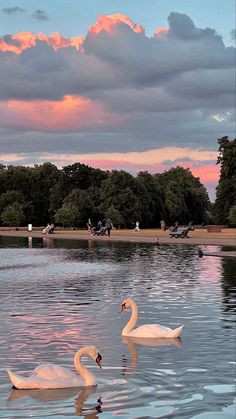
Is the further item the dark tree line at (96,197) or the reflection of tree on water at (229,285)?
the dark tree line at (96,197)

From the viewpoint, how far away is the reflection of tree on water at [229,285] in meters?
20.8

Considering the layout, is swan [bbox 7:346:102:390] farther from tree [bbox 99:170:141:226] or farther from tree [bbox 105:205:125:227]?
tree [bbox 99:170:141:226]

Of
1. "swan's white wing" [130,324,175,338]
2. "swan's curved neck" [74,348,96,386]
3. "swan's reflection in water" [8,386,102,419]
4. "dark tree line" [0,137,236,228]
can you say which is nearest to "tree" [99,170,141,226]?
"dark tree line" [0,137,236,228]

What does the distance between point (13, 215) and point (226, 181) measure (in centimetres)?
3567

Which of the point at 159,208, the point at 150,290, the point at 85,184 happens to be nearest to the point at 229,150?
the point at 159,208

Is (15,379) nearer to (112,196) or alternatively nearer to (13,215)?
(112,196)

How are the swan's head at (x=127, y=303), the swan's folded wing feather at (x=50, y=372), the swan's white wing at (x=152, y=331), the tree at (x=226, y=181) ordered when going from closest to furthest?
the swan's folded wing feather at (x=50, y=372), the swan's white wing at (x=152, y=331), the swan's head at (x=127, y=303), the tree at (x=226, y=181)

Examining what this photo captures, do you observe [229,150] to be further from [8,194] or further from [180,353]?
[180,353]

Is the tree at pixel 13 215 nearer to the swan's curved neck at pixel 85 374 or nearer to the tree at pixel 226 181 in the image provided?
the tree at pixel 226 181

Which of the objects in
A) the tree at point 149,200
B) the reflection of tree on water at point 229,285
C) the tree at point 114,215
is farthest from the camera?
the tree at point 149,200

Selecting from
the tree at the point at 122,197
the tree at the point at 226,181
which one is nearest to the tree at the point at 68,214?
the tree at the point at 122,197

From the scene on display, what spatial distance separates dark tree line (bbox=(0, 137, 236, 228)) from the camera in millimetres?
104562

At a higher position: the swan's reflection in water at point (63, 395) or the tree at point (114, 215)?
the tree at point (114, 215)

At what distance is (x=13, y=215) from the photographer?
120m
